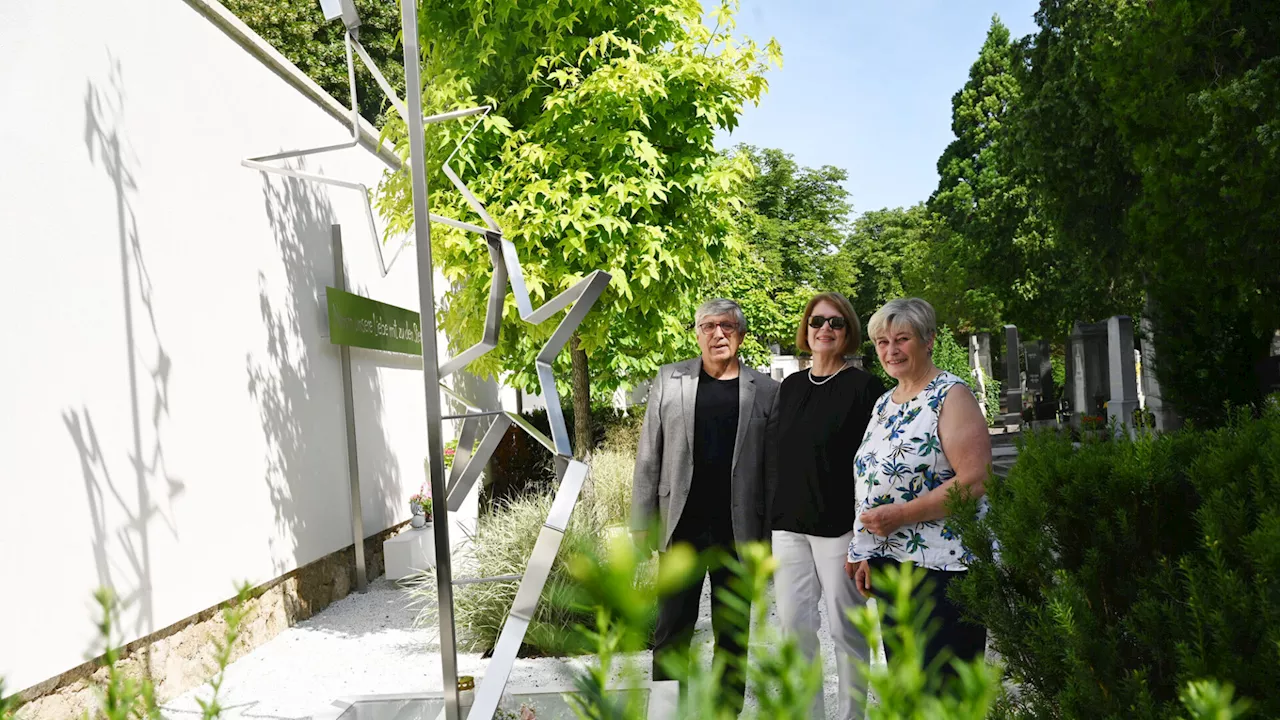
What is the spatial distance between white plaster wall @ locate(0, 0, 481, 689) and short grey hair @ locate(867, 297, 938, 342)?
355cm

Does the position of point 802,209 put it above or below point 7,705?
above

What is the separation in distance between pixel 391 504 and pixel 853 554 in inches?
281

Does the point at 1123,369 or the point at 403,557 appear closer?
the point at 403,557

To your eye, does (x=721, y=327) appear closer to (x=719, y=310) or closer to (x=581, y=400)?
(x=719, y=310)

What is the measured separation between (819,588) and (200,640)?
12.3 ft

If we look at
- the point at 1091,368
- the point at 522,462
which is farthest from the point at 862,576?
the point at 1091,368

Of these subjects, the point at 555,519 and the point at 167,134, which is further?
the point at 167,134

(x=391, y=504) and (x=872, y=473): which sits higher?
(x=872, y=473)

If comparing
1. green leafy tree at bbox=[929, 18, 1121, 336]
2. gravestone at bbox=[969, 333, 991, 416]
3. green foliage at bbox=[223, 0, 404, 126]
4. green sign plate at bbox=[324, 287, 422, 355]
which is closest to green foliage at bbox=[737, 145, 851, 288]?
green leafy tree at bbox=[929, 18, 1121, 336]

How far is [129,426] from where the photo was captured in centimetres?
527

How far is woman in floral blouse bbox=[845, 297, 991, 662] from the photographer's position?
123 inches

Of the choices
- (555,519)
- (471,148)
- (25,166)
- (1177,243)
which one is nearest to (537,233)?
(471,148)

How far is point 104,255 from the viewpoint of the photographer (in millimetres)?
5117

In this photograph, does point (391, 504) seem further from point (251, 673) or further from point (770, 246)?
point (770, 246)
